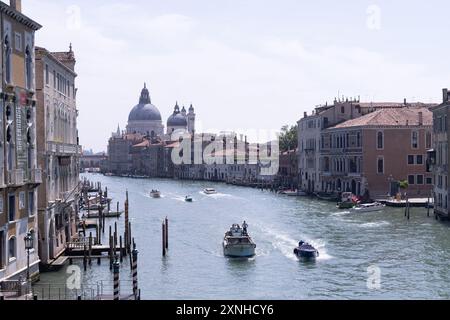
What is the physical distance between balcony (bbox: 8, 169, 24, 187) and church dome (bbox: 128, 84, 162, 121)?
445 feet

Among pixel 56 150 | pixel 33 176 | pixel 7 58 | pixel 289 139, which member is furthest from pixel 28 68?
pixel 289 139

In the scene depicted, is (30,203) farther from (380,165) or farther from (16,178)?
(380,165)

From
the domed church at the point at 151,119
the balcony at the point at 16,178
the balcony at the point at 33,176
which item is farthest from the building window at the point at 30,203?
the domed church at the point at 151,119

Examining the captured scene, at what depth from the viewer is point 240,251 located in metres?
25.0

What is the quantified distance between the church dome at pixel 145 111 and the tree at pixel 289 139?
2674 inches

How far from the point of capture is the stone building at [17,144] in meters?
16.3

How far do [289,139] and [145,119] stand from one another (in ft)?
233

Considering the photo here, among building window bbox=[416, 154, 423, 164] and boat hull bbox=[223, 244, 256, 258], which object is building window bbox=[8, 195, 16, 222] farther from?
building window bbox=[416, 154, 423, 164]

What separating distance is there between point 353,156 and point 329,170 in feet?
17.8

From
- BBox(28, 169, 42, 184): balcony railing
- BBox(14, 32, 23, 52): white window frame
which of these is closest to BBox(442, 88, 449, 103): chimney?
BBox(28, 169, 42, 184): balcony railing

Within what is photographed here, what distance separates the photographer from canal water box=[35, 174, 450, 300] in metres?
19.2

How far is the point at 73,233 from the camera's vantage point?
90.5 ft

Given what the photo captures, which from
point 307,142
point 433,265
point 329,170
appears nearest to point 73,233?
point 433,265

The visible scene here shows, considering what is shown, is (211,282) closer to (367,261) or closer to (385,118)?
(367,261)
